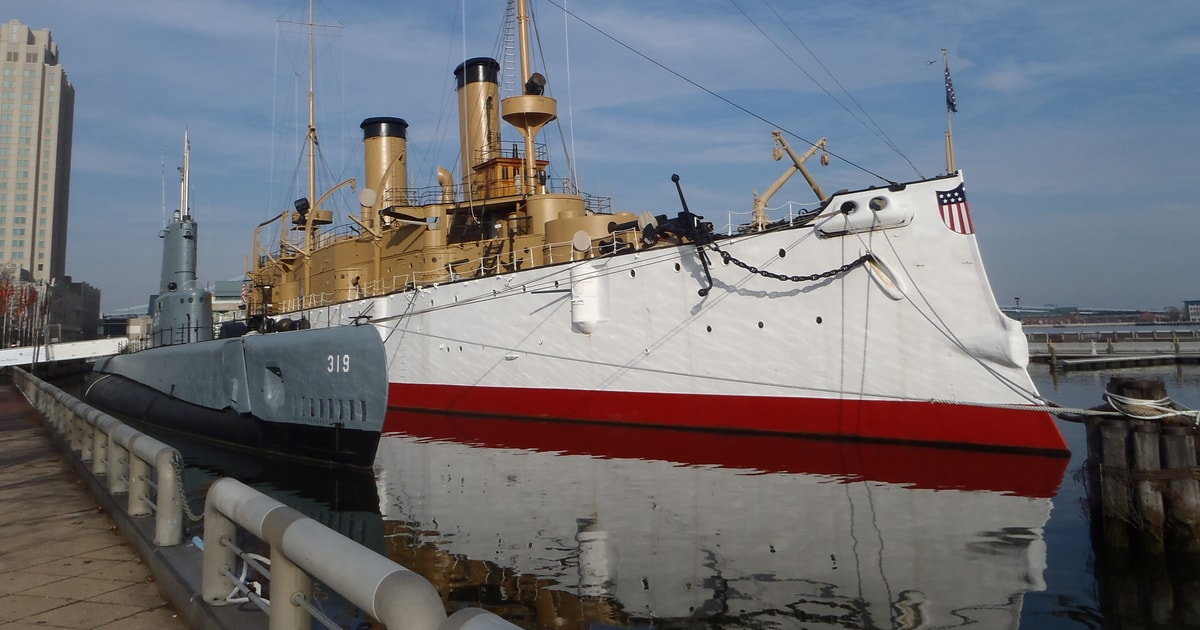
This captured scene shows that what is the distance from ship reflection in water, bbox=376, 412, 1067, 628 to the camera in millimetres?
5477

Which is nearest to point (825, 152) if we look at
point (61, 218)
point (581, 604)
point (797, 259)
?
point (797, 259)

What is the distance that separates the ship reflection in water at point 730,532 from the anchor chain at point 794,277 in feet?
9.69

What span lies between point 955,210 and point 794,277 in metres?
2.85

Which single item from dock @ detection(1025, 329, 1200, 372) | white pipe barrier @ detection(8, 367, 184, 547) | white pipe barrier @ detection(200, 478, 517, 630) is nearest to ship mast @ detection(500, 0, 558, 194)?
white pipe barrier @ detection(8, 367, 184, 547)

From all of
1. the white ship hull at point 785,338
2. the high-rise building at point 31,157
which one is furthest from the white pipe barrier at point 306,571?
the high-rise building at point 31,157

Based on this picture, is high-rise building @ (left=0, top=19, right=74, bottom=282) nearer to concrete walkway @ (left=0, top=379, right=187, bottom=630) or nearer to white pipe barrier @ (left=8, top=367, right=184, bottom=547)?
white pipe barrier @ (left=8, top=367, right=184, bottom=547)

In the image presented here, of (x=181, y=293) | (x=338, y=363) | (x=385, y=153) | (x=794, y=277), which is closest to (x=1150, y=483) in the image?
(x=794, y=277)

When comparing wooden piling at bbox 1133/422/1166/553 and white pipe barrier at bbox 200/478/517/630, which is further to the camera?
wooden piling at bbox 1133/422/1166/553

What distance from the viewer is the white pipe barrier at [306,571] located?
6.64 ft

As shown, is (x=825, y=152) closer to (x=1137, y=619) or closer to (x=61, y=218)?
(x=1137, y=619)

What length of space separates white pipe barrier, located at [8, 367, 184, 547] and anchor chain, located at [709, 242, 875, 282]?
389 inches

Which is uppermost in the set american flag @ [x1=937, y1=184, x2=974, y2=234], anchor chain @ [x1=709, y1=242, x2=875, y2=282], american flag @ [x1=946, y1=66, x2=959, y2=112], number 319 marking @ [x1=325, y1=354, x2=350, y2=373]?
american flag @ [x1=946, y1=66, x2=959, y2=112]

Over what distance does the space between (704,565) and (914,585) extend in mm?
1712

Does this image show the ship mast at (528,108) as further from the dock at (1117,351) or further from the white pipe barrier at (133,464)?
the dock at (1117,351)
